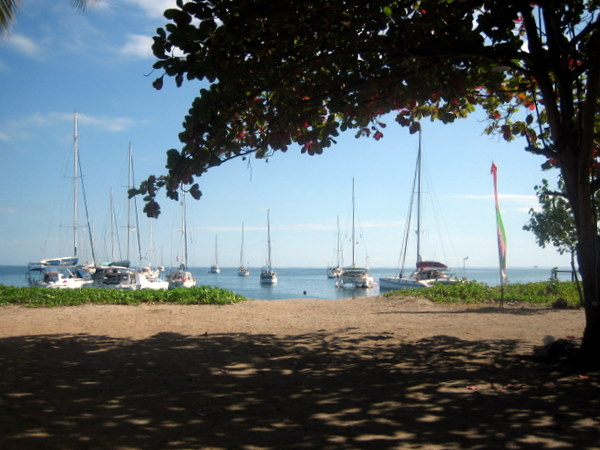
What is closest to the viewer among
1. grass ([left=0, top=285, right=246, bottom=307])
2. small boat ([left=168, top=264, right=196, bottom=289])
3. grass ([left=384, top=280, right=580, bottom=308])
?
grass ([left=0, top=285, right=246, bottom=307])

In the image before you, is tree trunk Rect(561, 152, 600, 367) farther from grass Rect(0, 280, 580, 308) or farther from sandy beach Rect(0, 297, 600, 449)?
grass Rect(0, 280, 580, 308)

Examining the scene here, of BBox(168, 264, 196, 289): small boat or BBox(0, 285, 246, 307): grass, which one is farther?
BBox(168, 264, 196, 289): small boat

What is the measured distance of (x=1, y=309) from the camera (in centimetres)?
1330

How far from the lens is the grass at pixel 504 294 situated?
15.6 m

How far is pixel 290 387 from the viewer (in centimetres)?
570

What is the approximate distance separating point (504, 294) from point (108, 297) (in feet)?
43.1

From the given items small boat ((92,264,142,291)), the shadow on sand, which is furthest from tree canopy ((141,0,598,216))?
small boat ((92,264,142,291))

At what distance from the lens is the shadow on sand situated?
407cm

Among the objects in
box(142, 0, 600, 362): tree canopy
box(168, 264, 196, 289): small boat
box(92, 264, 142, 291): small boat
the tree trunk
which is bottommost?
box(168, 264, 196, 289): small boat

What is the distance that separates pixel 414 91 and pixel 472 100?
5.56ft

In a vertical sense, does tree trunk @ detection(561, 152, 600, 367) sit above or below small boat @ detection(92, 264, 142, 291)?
above

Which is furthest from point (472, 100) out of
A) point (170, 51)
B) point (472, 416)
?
point (472, 416)

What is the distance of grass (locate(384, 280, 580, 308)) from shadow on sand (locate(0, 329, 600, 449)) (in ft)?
26.3

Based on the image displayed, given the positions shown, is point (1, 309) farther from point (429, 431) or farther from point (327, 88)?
point (429, 431)
